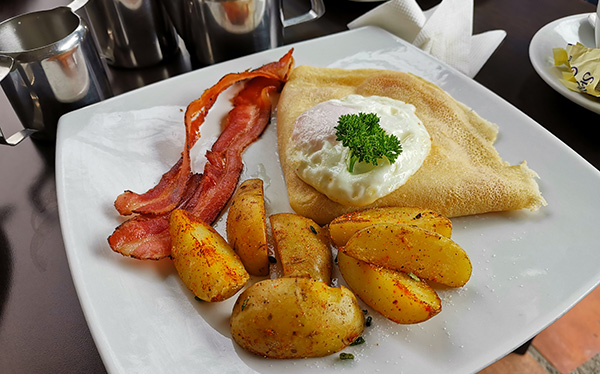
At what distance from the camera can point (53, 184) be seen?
6.68 feet

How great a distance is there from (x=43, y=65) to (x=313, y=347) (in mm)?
1597

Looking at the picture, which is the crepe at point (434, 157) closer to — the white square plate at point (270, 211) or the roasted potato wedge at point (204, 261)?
the white square plate at point (270, 211)

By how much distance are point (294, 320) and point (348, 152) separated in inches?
27.3

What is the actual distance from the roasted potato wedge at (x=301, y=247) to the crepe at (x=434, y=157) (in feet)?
→ 0.43

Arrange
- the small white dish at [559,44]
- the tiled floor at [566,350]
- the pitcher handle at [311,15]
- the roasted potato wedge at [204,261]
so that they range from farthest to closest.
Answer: the tiled floor at [566,350] < the pitcher handle at [311,15] < the small white dish at [559,44] < the roasted potato wedge at [204,261]

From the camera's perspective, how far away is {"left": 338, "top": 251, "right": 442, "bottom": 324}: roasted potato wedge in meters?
1.32

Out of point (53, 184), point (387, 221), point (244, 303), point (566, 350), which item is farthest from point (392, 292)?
point (566, 350)

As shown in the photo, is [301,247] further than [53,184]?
No

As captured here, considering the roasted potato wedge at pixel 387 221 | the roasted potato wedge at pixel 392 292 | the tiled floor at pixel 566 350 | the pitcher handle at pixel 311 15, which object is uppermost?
the pitcher handle at pixel 311 15

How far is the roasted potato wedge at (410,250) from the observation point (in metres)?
1.39

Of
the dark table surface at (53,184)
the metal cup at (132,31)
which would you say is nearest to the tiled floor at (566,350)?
the dark table surface at (53,184)

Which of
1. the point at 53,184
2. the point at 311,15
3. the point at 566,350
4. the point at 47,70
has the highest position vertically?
the point at 47,70

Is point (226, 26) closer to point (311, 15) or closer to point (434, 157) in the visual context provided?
point (311, 15)

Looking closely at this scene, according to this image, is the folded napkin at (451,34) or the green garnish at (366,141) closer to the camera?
the green garnish at (366,141)
